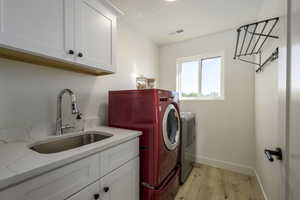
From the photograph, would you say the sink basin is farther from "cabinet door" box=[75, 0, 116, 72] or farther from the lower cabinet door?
"cabinet door" box=[75, 0, 116, 72]

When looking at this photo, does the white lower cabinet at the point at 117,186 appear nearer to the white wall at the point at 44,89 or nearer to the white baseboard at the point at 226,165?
the white wall at the point at 44,89

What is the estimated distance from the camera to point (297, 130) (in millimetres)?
569

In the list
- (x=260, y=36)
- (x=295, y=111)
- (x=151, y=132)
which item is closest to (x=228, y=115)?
(x=260, y=36)

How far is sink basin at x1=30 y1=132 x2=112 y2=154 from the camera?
3.58 ft

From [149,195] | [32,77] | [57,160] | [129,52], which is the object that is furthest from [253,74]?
[32,77]

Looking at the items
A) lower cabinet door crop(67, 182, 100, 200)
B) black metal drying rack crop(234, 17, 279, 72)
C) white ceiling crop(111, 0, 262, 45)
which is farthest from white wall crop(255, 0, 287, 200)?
lower cabinet door crop(67, 182, 100, 200)

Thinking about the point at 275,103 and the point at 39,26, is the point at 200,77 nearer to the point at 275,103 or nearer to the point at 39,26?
the point at 275,103

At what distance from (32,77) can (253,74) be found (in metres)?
2.81

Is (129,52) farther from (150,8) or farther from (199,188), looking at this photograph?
(199,188)

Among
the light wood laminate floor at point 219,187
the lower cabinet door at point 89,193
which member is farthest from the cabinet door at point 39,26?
the light wood laminate floor at point 219,187

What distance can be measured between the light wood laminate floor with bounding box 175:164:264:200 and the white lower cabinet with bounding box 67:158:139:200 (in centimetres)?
84

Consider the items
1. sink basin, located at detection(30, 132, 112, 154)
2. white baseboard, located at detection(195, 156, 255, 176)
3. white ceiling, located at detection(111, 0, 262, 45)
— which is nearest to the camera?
sink basin, located at detection(30, 132, 112, 154)

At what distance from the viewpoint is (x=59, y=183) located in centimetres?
69

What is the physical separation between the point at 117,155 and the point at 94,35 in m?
1.07
